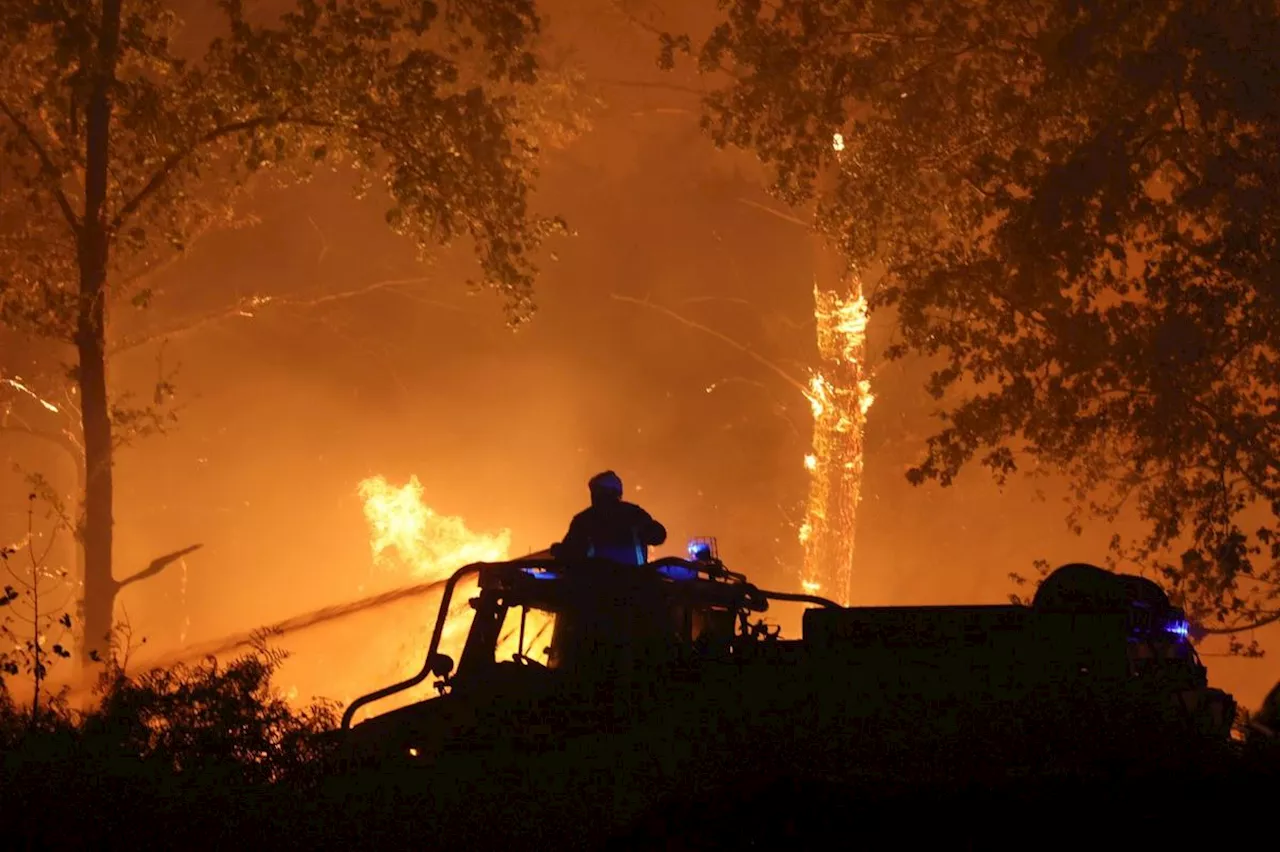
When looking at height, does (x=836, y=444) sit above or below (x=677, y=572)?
above

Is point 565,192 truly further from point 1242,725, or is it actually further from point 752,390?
point 1242,725

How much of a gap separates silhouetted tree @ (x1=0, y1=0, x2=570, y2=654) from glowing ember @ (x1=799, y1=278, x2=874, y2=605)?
17860 mm

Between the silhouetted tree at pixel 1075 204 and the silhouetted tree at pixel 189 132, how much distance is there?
2.78 metres

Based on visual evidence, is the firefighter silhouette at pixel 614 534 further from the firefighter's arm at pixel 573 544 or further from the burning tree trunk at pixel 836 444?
the burning tree trunk at pixel 836 444

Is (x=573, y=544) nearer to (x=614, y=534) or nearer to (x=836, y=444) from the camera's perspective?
(x=614, y=534)

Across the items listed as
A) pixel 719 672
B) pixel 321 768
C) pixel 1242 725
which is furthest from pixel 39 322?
pixel 1242 725

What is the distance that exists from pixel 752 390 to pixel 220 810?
34096mm

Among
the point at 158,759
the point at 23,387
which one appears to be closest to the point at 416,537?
the point at 23,387

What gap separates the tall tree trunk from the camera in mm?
14258

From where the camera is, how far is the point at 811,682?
7379 mm

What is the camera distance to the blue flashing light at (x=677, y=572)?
8.95 meters

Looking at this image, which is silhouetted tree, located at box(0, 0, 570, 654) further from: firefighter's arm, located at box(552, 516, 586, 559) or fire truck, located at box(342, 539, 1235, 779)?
fire truck, located at box(342, 539, 1235, 779)

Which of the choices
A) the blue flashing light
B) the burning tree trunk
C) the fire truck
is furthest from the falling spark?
the burning tree trunk

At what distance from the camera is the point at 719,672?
766 cm
